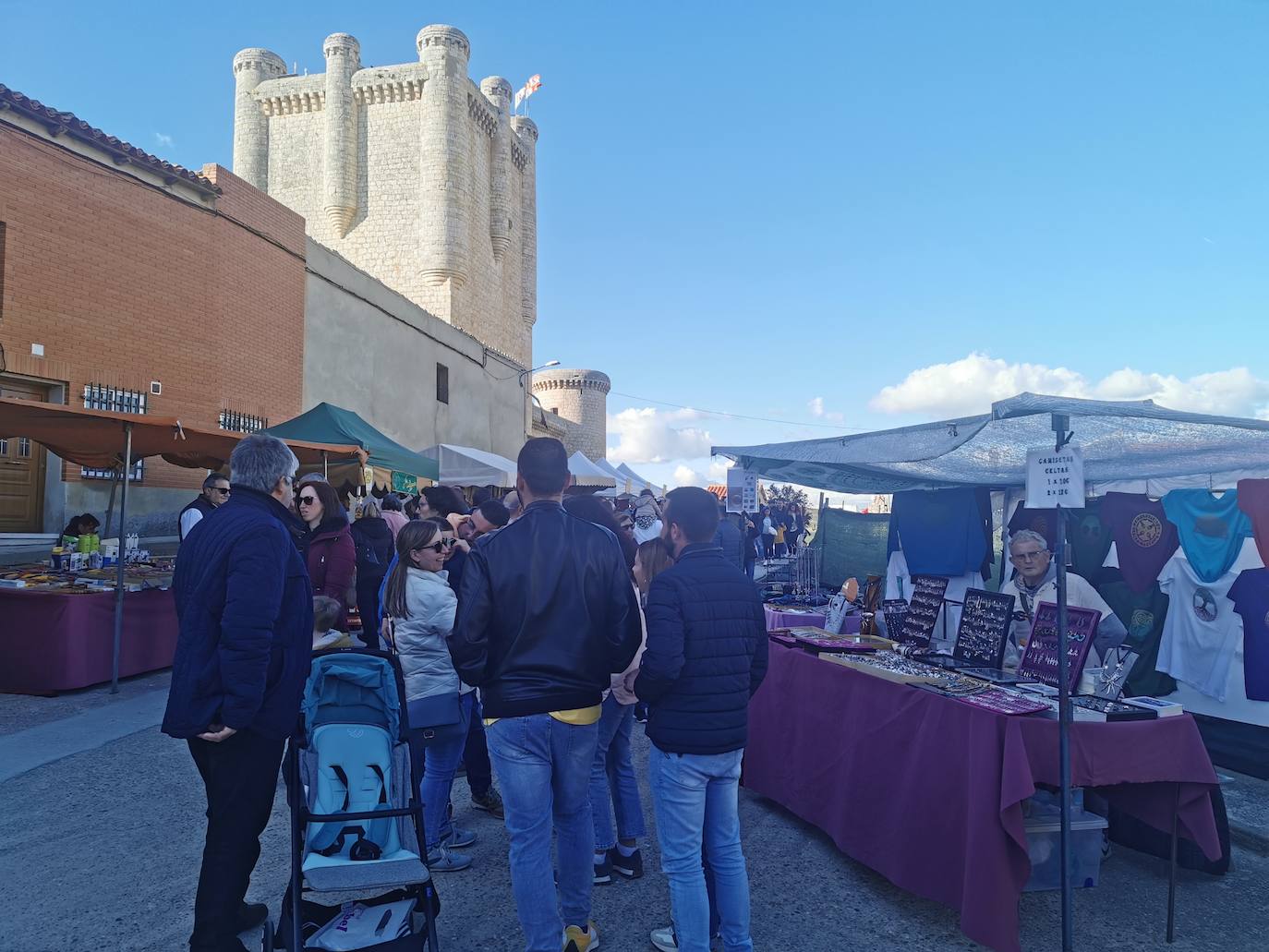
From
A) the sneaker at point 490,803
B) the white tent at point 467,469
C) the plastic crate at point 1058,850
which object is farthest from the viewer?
the white tent at point 467,469

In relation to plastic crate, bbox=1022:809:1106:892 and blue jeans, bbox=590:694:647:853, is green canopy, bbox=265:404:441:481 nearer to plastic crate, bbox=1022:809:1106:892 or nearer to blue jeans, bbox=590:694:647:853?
blue jeans, bbox=590:694:647:853

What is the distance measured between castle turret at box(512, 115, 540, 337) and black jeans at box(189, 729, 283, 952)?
33.8m

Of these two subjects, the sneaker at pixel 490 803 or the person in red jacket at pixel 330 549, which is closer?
the sneaker at pixel 490 803

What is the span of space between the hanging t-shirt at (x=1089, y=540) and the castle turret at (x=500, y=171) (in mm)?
27836

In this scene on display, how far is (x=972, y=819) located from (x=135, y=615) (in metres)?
7.50

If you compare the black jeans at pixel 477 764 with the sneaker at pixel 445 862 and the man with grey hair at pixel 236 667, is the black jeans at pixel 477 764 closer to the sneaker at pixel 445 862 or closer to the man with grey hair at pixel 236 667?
the sneaker at pixel 445 862

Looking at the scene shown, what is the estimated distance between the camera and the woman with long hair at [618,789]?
3631mm

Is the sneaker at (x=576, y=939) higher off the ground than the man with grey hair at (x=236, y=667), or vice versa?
the man with grey hair at (x=236, y=667)

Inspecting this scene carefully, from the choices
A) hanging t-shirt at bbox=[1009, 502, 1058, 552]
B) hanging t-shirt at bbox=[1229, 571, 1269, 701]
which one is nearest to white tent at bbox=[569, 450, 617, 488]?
hanging t-shirt at bbox=[1009, 502, 1058, 552]

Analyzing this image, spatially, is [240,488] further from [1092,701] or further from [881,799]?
[1092,701]

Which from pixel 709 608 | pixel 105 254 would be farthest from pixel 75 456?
pixel 709 608

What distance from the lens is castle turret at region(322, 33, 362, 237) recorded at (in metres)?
27.9

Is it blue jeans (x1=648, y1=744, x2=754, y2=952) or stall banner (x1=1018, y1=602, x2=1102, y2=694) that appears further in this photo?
stall banner (x1=1018, y1=602, x2=1102, y2=694)

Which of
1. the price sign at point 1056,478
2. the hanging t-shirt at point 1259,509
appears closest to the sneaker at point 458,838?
the price sign at point 1056,478
